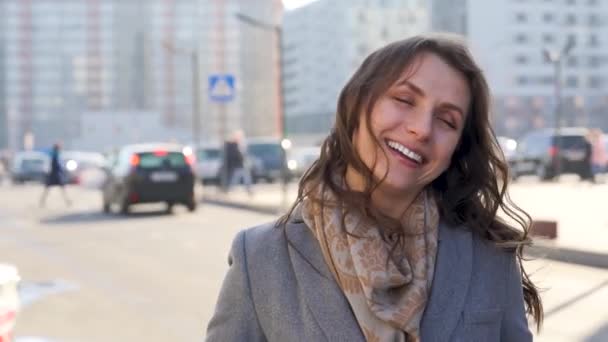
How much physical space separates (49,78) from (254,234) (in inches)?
5761

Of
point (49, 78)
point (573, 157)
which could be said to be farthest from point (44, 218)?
point (49, 78)

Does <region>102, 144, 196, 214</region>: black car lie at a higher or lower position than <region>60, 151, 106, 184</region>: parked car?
higher

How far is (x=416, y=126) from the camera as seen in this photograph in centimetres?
210

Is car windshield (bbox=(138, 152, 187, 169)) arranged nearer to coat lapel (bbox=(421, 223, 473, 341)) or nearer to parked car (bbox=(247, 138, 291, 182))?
parked car (bbox=(247, 138, 291, 182))

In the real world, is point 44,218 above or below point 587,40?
below

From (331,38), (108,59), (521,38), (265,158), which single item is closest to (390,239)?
(265,158)

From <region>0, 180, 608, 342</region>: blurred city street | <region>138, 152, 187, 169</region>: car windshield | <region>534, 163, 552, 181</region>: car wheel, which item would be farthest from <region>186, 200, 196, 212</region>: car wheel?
<region>534, 163, 552, 181</region>: car wheel

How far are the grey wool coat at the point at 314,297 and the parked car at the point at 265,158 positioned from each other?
132 feet

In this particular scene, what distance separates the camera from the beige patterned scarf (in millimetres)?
1947

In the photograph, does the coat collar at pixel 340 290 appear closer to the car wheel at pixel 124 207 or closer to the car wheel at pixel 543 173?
the car wheel at pixel 124 207

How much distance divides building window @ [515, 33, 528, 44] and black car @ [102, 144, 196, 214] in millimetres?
95076

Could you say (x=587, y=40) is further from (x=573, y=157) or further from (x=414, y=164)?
(x=414, y=164)

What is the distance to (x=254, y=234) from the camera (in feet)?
6.96

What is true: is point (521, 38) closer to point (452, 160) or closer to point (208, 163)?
point (208, 163)
